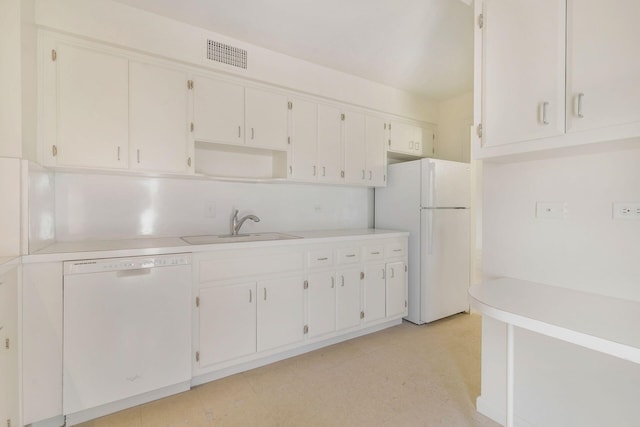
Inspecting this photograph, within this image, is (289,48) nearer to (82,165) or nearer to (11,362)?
(82,165)

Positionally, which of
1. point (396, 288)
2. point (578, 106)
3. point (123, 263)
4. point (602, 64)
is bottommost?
point (396, 288)

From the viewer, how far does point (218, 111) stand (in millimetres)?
2395

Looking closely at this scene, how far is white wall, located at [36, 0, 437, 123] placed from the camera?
6.12 ft

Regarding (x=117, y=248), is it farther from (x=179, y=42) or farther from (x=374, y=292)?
(x=374, y=292)

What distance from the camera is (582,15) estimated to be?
4.16 feet

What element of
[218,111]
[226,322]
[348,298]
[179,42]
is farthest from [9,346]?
[348,298]

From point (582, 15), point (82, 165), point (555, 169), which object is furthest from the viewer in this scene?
point (82, 165)

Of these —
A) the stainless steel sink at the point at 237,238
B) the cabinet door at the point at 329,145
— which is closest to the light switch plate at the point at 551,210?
the stainless steel sink at the point at 237,238

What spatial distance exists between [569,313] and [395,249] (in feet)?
6.32

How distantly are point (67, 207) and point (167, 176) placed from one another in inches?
26.8

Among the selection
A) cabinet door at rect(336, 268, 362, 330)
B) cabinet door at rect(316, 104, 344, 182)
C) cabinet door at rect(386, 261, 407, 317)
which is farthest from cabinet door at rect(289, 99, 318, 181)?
cabinet door at rect(386, 261, 407, 317)

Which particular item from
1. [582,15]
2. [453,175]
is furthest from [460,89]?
[582,15]

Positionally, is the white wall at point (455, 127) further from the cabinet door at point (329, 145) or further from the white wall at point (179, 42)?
the cabinet door at point (329, 145)

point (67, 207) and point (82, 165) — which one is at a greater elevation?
point (82, 165)
